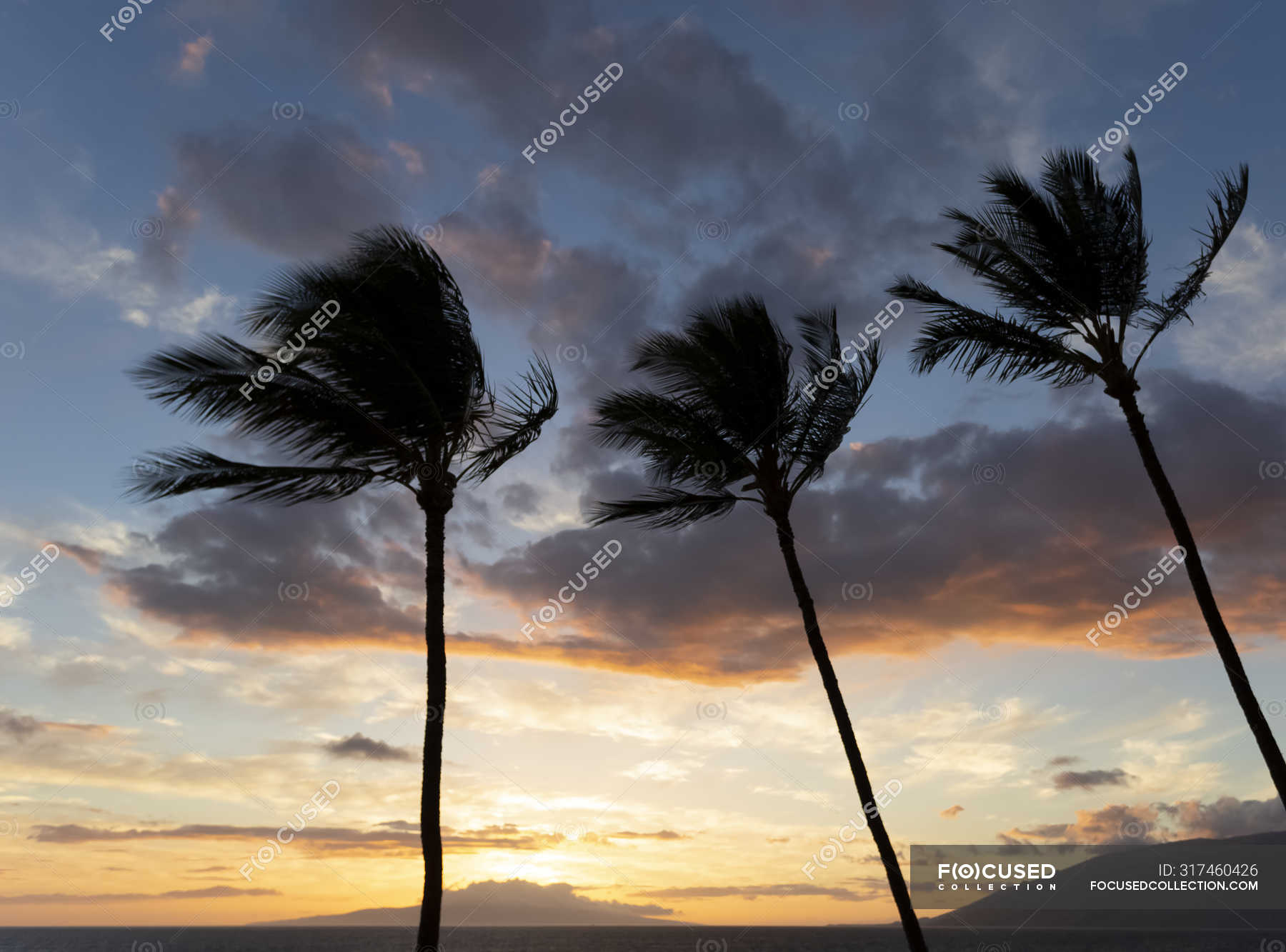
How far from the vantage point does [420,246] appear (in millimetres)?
14508

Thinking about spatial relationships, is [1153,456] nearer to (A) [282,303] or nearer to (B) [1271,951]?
(A) [282,303]

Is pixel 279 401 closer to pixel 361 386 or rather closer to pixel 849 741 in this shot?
pixel 361 386

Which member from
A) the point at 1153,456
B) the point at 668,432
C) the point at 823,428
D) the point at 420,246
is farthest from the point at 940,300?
the point at 420,246

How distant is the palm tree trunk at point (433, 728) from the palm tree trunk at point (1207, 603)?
37.0ft

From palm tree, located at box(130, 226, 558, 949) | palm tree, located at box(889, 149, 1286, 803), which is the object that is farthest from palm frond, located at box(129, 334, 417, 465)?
palm tree, located at box(889, 149, 1286, 803)

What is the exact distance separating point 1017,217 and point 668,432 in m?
7.38

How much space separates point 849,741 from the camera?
1545 cm

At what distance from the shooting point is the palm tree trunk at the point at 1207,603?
1302 centimetres

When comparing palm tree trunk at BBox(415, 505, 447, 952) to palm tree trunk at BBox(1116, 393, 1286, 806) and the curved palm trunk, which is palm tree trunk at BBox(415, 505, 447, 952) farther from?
palm tree trunk at BBox(1116, 393, 1286, 806)

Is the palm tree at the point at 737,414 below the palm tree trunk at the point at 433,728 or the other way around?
the other way around

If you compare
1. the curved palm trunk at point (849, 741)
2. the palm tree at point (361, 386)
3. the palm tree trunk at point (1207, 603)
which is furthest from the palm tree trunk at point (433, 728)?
A: the palm tree trunk at point (1207, 603)

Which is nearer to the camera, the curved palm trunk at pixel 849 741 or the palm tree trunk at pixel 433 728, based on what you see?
the palm tree trunk at pixel 433 728

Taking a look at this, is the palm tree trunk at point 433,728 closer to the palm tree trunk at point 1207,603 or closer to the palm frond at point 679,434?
the palm frond at point 679,434

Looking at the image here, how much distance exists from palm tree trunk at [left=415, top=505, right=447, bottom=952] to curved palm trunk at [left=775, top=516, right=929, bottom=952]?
6434 mm
